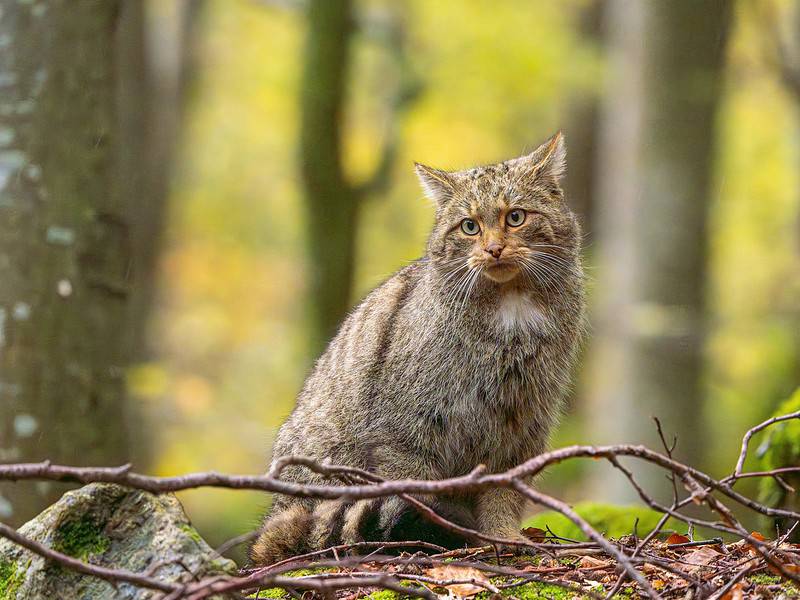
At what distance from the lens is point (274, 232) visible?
2106cm

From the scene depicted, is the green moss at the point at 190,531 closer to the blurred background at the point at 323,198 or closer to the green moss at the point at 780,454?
the blurred background at the point at 323,198

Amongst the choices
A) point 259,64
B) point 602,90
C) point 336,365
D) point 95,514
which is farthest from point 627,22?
point 259,64

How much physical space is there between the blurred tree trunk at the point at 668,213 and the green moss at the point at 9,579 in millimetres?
6955

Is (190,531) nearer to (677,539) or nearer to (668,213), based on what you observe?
(677,539)

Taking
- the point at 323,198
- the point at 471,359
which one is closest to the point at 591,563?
the point at 471,359

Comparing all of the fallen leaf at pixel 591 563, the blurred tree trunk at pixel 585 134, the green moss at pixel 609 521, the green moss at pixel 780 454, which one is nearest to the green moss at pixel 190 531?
the fallen leaf at pixel 591 563

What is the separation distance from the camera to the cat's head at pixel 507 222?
171 inches

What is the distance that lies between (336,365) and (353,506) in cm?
106

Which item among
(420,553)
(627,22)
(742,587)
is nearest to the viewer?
(742,587)

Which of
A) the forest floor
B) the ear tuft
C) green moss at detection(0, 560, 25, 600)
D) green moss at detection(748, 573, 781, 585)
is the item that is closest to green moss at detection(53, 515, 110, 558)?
green moss at detection(0, 560, 25, 600)

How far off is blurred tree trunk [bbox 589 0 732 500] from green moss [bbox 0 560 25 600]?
6.95m

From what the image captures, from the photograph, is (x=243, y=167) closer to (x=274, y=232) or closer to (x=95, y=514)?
(x=274, y=232)

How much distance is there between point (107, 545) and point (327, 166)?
7662 mm

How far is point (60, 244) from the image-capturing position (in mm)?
4895
